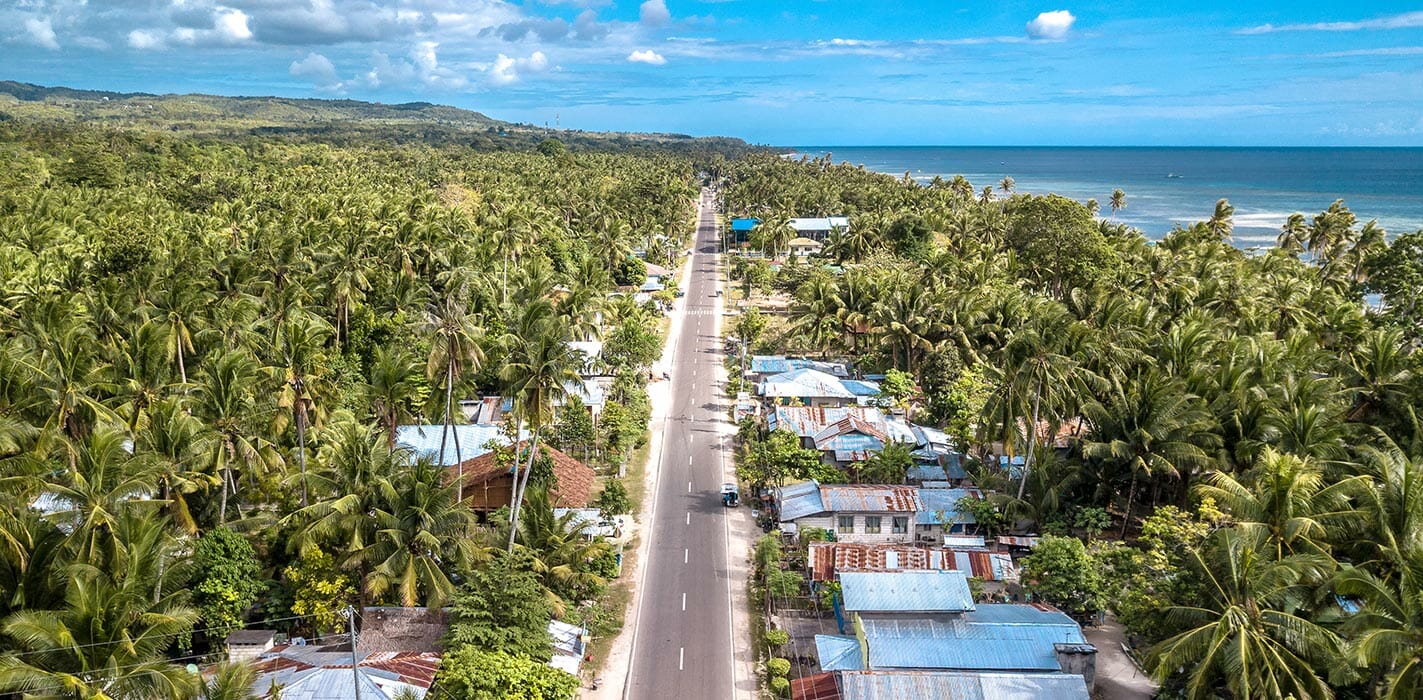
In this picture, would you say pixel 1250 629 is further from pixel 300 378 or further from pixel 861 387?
pixel 861 387

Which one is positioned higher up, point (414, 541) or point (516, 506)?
point (414, 541)

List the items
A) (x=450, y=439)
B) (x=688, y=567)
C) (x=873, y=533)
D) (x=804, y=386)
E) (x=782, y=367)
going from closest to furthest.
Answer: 1. (x=688, y=567)
2. (x=873, y=533)
3. (x=450, y=439)
4. (x=804, y=386)
5. (x=782, y=367)

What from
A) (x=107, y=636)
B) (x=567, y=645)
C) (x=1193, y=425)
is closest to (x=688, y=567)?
(x=567, y=645)

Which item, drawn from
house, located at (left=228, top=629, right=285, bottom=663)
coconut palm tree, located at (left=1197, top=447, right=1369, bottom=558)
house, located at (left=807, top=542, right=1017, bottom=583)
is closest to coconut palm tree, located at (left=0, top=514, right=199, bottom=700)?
house, located at (left=228, top=629, right=285, bottom=663)

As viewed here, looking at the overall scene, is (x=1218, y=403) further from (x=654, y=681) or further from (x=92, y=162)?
(x=92, y=162)

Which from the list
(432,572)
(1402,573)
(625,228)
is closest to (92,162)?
(625,228)

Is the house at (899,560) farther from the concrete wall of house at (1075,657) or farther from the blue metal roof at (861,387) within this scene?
the blue metal roof at (861,387)

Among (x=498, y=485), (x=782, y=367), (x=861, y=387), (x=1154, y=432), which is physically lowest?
(x=498, y=485)

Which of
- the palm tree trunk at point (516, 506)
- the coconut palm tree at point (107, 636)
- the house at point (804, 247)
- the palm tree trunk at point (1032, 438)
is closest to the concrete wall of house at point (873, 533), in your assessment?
the palm tree trunk at point (1032, 438)
